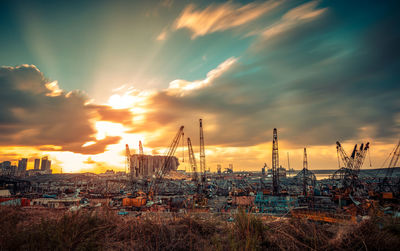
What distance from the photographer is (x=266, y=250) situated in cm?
613

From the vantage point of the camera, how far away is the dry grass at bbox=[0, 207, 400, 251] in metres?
5.96

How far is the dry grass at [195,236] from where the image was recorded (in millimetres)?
5961

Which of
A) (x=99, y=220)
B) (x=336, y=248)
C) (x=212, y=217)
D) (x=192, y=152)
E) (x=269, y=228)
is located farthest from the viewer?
(x=192, y=152)

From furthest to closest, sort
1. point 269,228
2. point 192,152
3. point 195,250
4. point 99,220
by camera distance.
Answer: point 192,152 → point 99,220 → point 269,228 → point 195,250

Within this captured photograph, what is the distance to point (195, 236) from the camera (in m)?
7.19

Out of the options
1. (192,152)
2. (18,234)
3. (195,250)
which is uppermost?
(192,152)

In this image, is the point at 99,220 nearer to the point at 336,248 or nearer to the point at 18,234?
the point at 18,234

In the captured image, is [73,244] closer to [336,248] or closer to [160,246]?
[160,246]

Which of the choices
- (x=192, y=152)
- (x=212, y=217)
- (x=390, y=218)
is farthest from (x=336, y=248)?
(x=192, y=152)

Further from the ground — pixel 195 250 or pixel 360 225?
pixel 360 225

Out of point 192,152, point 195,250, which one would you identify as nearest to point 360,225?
point 195,250

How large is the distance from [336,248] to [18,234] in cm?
946

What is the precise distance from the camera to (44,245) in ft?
20.0

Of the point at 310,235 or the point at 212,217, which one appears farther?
the point at 212,217
